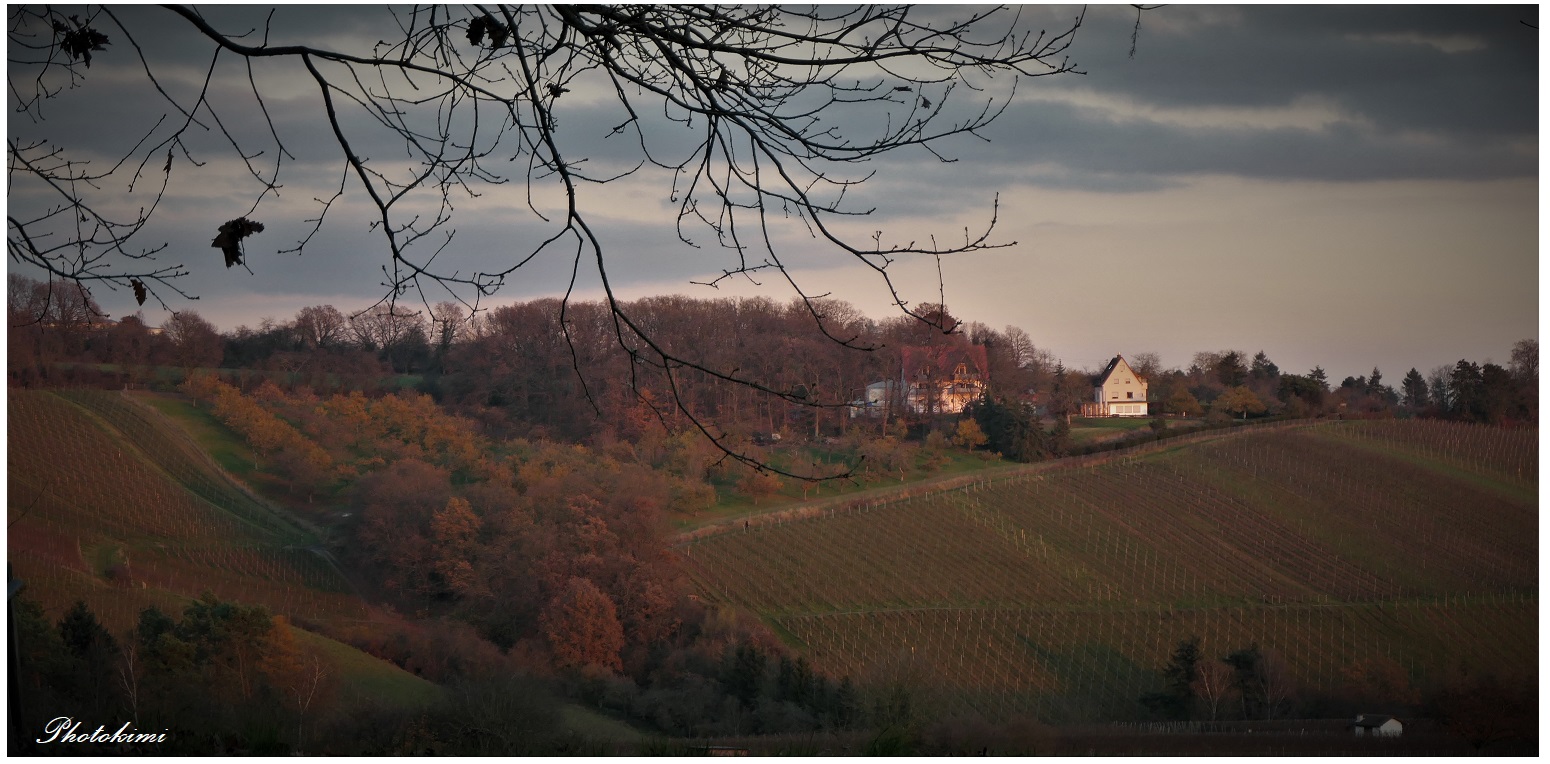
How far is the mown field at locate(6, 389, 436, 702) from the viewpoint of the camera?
18625 millimetres

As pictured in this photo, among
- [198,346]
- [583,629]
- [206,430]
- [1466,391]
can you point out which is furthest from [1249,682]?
A: [206,430]

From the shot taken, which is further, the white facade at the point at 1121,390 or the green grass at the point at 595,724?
the white facade at the point at 1121,390

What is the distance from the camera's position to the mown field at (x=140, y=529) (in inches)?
733

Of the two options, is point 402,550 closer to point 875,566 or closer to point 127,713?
point 875,566

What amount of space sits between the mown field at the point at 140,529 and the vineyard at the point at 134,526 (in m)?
0.04

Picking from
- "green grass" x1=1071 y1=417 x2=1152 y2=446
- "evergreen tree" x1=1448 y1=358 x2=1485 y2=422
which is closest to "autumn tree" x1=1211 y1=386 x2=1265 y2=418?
"green grass" x1=1071 y1=417 x2=1152 y2=446

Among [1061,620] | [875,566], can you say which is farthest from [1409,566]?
A: [875,566]

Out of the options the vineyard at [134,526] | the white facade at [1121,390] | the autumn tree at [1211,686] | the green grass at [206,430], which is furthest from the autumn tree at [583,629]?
the white facade at [1121,390]

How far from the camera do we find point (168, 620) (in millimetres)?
13578

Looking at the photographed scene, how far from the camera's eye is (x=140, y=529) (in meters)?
24.1

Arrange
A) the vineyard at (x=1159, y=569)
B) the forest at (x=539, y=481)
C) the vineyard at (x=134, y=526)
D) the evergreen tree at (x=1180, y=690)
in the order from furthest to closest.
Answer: the vineyard at (x=134, y=526) → the vineyard at (x=1159, y=569) → the evergreen tree at (x=1180, y=690) → the forest at (x=539, y=481)

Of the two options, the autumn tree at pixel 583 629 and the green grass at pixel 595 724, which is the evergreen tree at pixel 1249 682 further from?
the autumn tree at pixel 583 629

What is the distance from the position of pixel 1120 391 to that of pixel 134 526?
102 feet

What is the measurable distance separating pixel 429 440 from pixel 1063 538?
54.8ft
